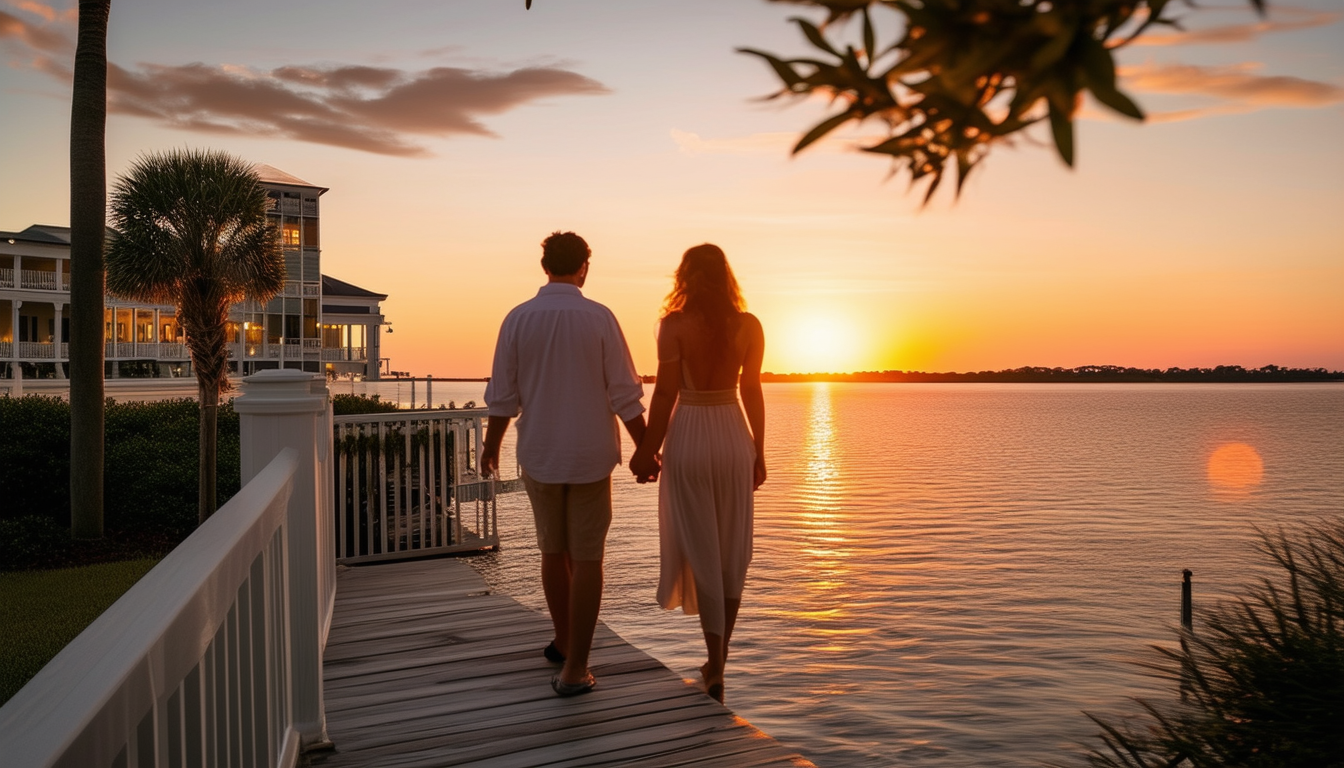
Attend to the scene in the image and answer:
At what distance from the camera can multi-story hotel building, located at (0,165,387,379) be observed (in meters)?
38.0

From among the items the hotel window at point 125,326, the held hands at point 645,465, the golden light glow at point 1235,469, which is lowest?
the golden light glow at point 1235,469

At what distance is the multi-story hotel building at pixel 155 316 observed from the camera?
38.0 meters

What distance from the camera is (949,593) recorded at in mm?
→ 12539

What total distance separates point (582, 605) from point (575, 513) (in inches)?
16.7

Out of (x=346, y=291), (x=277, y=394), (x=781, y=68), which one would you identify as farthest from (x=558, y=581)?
(x=346, y=291)

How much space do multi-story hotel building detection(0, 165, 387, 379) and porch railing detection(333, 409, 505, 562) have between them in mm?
28922

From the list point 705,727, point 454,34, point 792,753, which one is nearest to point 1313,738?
point 792,753

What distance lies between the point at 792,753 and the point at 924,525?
660 inches

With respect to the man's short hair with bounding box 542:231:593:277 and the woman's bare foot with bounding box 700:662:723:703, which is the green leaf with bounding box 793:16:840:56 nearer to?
the man's short hair with bounding box 542:231:593:277

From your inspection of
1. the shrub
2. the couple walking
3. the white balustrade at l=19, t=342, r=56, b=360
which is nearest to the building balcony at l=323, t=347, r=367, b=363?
the white balustrade at l=19, t=342, r=56, b=360

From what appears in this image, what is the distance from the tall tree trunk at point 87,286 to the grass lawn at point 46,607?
3.07ft

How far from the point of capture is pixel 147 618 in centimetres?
122

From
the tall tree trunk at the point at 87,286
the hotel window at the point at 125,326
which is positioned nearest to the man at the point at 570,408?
the tall tree trunk at the point at 87,286

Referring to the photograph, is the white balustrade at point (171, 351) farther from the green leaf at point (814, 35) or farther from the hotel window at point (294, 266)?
the green leaf at point (814, 35)
